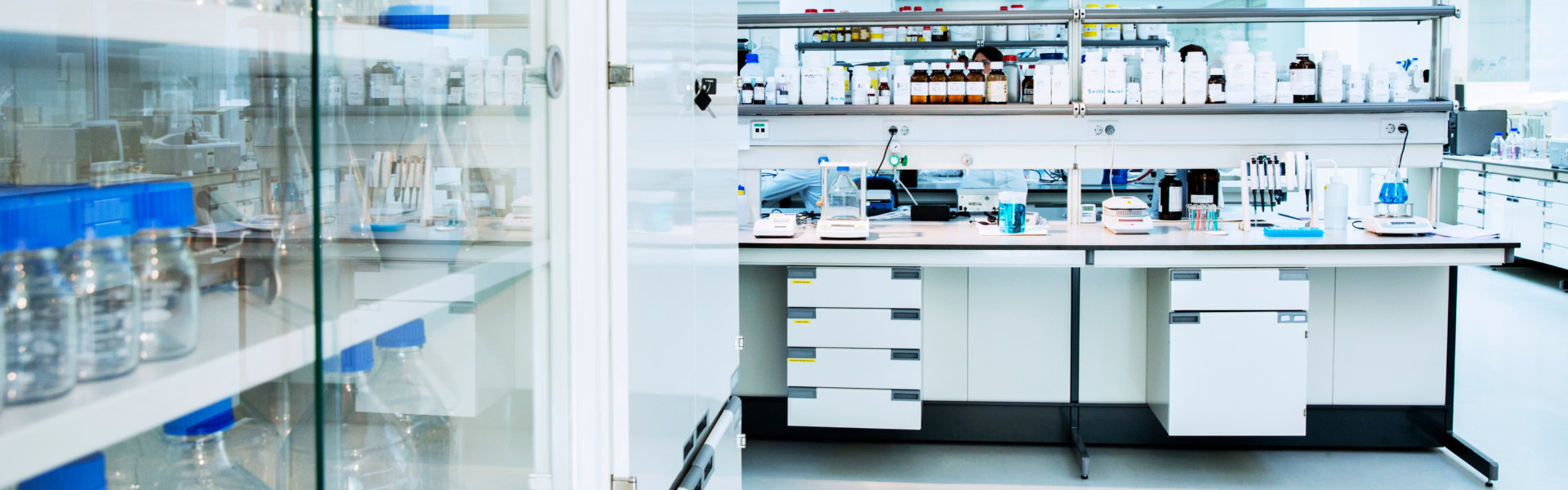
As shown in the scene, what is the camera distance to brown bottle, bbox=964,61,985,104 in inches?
157

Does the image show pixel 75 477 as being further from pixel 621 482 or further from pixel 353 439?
pixel 621 482

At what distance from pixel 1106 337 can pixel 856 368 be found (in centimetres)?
94

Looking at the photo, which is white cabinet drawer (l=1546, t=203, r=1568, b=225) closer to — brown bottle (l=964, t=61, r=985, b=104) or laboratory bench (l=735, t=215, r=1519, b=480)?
laboratory bench (l=735, t=215, r=1519, b=480)

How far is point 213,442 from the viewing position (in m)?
0.78

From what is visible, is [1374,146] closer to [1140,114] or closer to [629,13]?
[1140,114]

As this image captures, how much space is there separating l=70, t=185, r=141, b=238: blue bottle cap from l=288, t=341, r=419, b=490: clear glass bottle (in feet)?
0.59

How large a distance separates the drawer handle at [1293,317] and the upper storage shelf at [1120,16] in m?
1.09

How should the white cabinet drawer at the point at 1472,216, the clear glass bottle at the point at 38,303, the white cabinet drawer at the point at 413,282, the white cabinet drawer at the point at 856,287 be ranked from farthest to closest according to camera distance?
the white cabinet drawer at the point at 1472,216, the white cabinet drawer at the point at 856,287, the white cabinet drawer at the point at 413,282, the clear glass bottle at the point at 38,303

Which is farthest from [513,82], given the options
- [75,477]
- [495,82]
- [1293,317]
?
[1293,317]

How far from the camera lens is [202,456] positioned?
2.57 feet

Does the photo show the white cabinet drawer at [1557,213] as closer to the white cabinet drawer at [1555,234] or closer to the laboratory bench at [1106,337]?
the white cabinet drawer at [1555,234]

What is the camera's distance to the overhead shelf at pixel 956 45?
689cm

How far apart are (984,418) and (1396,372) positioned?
1.43 meters

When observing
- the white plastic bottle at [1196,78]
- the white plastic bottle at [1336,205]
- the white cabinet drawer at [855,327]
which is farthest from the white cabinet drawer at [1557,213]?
the white cabinet drawer at [855,327]
